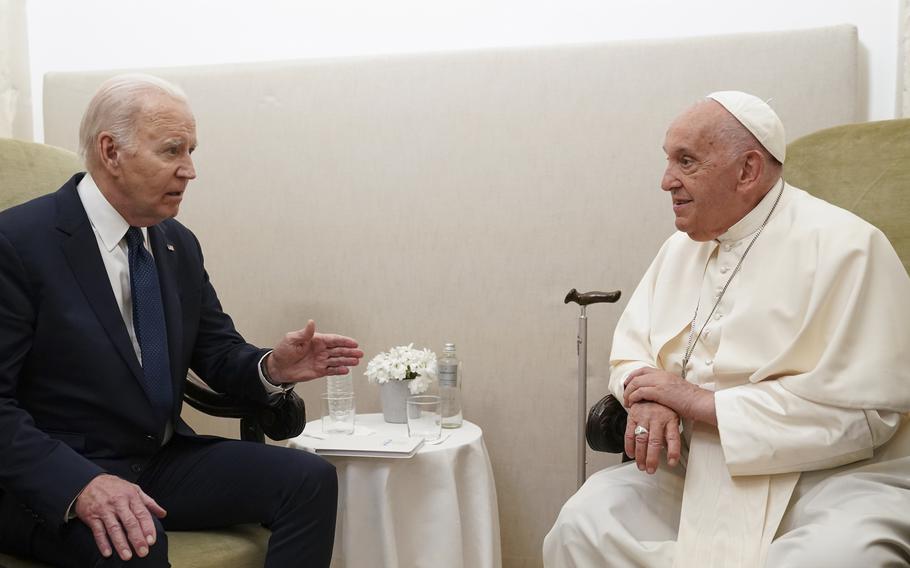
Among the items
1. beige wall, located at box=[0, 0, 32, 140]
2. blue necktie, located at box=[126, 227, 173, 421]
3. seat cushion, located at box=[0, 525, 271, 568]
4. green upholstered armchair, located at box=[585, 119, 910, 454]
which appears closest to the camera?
seat cushion, located at box=[0, 525, 271, 568]

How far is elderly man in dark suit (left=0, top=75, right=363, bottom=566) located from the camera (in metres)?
2.08

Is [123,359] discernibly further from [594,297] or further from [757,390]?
[757,390]

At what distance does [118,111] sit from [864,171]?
221 cm

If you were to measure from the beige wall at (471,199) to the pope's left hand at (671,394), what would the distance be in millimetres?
1153

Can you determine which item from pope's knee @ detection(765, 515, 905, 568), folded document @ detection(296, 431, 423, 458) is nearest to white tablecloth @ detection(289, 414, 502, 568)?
folded document @ detection(296, 431, 423, 458)

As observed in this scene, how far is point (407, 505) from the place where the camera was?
283 cm

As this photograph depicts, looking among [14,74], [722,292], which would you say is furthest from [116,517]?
[14,74]

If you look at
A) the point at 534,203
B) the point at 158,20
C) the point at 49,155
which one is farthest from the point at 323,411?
the point at 158,20

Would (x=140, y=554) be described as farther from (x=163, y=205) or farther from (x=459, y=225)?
(x=459, y=225)

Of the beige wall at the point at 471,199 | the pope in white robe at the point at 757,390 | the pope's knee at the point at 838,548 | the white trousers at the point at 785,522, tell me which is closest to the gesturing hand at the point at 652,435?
the pope in white robe at the point at 757,390

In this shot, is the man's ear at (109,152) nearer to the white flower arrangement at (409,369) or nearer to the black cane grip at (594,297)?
the white flower arrangement at (409,369)

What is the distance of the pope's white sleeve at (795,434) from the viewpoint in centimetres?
205

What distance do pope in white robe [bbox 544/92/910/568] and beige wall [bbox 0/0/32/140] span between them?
2.93 meters

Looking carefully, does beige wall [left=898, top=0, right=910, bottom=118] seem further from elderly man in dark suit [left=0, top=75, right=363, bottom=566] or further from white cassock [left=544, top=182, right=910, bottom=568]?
elderly man in dark suit [left=0, top=75, right=363, bottom=566]
